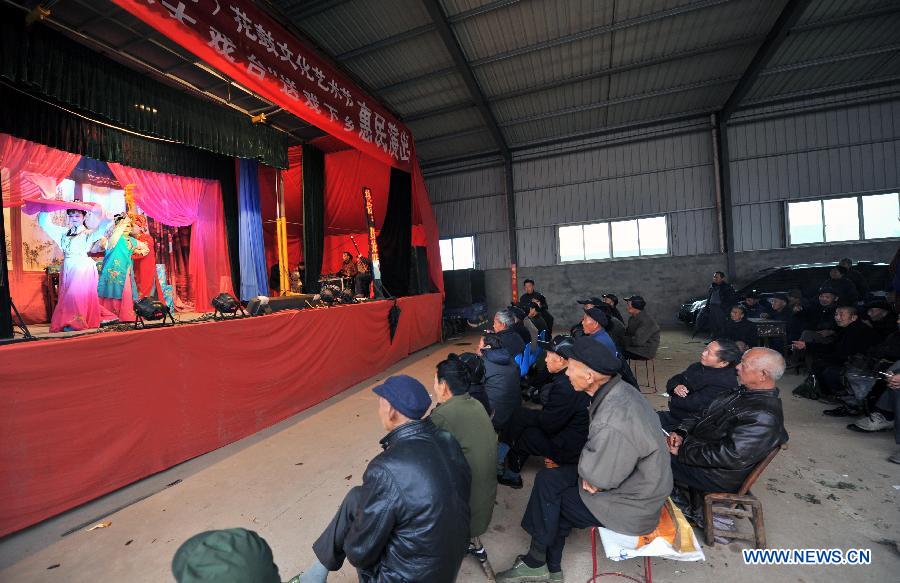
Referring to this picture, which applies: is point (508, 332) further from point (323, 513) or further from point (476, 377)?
point (323, 513)

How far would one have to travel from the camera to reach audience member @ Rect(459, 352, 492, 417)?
7.73ft

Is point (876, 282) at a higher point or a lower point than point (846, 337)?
higher

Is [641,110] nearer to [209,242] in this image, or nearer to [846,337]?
[846,337]

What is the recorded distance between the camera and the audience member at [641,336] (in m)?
4.33

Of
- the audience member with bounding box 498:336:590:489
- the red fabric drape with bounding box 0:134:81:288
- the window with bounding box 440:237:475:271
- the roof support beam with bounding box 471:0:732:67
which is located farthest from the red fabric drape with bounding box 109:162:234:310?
the audience member with bounding box 498:336:590:489

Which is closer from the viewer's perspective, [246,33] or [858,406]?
[858,406]

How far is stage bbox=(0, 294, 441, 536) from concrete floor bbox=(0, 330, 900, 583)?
0.17 m

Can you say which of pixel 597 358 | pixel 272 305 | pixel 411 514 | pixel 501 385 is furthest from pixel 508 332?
pixel 272 305

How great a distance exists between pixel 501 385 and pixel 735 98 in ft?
30.3

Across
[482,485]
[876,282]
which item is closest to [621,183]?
[876,282]

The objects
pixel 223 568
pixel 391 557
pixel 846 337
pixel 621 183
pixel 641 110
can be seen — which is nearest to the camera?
pixel 223 568

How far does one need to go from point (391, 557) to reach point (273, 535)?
1.33 meters

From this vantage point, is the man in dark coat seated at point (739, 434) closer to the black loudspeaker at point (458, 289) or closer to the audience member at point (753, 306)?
the audience member at point (753, 306)

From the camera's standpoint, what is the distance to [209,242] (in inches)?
340
